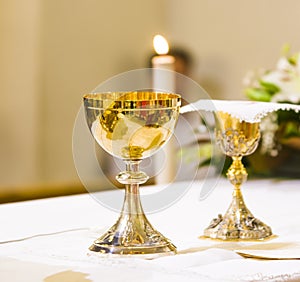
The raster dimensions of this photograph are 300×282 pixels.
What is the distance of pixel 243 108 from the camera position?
0.94 meters

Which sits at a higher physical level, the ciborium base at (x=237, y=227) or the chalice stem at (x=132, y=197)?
the chalice stem at (x=132, y=197)

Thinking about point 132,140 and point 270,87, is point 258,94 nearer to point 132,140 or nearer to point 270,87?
point 270,87

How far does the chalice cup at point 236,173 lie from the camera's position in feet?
3.06

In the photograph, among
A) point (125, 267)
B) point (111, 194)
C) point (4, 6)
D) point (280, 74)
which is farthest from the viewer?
point (4, 6)

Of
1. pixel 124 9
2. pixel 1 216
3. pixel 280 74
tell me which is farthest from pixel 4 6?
pixel 1 216

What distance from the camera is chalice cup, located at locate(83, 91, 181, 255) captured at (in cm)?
79

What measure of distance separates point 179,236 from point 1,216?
0.27 metres

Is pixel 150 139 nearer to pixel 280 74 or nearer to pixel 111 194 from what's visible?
pixel 111 194

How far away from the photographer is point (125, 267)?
2.52ft

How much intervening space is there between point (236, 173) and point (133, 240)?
0.19 meters

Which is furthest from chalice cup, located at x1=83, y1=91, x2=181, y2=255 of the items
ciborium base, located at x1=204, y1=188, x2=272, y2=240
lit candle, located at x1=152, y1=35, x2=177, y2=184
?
lit candle, located at x1=152, y1=35, x2=177, y2=184

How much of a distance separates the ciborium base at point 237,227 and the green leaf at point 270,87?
1.91 ft

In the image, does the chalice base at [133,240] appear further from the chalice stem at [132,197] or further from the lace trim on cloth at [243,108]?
the lace trim on cloth at [243,108]

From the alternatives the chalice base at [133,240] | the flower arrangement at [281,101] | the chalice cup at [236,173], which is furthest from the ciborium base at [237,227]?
the flower arrangement at [281,101]
